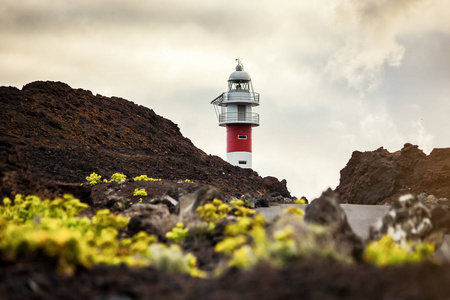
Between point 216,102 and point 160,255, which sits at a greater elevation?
point 216,102

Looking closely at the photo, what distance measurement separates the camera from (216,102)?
36.6 metres

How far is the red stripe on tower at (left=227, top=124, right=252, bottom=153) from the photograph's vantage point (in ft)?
115

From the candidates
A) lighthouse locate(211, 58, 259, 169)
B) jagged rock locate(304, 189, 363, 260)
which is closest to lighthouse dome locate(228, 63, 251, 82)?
lighthouse locate(211, 58, 259, 169)

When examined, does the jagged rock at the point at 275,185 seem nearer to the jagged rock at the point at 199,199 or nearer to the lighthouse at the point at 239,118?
the lighthouse at the point at 239,118

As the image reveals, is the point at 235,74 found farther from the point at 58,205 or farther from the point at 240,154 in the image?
the point at 58,205

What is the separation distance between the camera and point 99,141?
29.9m

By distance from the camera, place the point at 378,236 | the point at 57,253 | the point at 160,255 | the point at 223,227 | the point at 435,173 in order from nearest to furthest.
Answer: the point at 57,253 → the point at 160,255 → the point at 378,236 → the point at 223,227 → the point at 435,173

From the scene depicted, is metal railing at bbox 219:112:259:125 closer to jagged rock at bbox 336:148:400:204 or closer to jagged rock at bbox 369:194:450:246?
jagged rock at bbox 336:148:400:204

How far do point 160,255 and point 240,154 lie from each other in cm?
2930

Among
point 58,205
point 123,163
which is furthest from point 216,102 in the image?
point 58,205

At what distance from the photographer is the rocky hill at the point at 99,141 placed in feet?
79.8

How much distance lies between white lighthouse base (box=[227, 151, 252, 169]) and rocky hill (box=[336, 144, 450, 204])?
49.2 feet

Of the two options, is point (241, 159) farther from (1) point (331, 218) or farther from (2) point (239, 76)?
(1) point (331, 218)

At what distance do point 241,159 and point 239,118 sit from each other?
2.57 m
